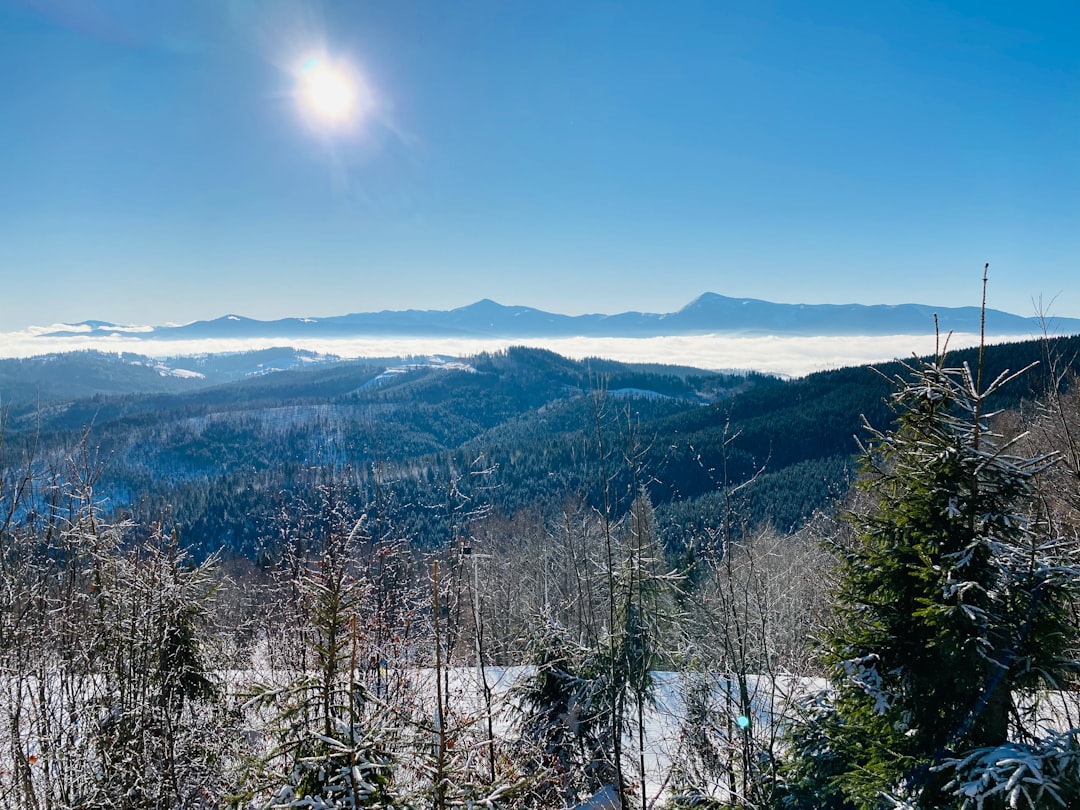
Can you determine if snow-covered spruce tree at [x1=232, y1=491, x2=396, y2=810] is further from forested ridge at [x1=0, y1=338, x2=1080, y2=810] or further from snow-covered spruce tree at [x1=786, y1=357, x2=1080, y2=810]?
snow-covered spruce tree at [x1=786, y1=357, x2=1080, y2=810]

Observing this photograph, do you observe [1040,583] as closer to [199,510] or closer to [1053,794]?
[1053,794]

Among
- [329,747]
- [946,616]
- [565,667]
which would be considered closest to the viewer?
[329,747]

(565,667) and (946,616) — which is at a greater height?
(946,616)

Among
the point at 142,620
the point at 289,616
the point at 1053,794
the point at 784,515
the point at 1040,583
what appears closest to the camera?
the point at 1053,794

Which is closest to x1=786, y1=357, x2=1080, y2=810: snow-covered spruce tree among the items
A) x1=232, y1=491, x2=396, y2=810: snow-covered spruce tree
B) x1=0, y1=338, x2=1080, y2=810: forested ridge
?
x1=0, y1=338, x2=1080, y2=810: forested ridge

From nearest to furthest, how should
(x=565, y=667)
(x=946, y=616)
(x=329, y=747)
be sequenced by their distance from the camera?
1. (x=329, y=747)
2. (x=946, y=616)
3. (x=565, y=667)

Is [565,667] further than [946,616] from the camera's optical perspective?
Yes

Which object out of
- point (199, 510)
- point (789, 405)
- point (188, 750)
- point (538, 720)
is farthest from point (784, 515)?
point (199, 510)

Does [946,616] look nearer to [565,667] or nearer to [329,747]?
[329,747]

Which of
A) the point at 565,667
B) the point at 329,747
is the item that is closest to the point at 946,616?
the point at 329,747

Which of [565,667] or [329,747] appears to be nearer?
[329,747]
